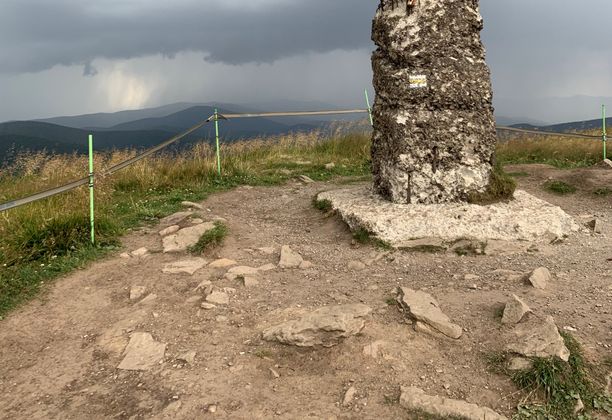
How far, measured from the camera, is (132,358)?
3377 mm

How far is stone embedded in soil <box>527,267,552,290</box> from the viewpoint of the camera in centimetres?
406

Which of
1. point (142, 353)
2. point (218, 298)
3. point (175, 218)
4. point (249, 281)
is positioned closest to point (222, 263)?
point (249, 281)

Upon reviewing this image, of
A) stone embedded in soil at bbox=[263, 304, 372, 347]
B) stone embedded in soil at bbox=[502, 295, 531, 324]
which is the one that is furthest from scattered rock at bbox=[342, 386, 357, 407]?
stone embedded in soil at bbox=[502, 295, 531, 324]

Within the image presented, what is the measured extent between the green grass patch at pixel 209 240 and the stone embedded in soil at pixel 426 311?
2284 millimetres

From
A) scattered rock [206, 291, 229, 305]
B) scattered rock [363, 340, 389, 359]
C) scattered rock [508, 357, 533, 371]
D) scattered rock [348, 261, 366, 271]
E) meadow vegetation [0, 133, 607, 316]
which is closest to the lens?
scattered rock [508, 357, 533, 371]

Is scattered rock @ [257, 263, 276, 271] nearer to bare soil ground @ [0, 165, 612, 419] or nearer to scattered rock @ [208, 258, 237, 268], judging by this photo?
bare soil ground @ [0, 165, 612, 419]

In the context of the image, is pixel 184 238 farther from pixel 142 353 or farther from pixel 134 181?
pixel 134 181

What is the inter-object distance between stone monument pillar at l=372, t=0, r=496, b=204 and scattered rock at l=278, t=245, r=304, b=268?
1.66 meters

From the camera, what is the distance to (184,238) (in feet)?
18.3

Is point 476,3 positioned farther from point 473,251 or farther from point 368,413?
point 368,413

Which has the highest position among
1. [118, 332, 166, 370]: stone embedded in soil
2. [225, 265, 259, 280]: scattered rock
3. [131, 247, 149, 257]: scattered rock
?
[225, 265, 259, 280]: scattered rock

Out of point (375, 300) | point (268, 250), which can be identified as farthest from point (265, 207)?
point (375, 300)

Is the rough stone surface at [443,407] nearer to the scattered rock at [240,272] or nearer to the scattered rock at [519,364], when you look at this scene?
the scattered rock at [519,364]

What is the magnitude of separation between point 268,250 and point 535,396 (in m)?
3.13
